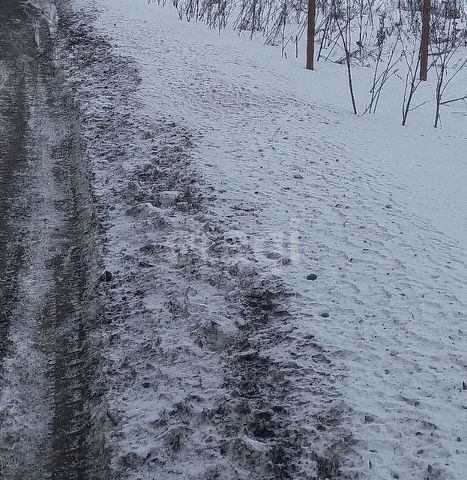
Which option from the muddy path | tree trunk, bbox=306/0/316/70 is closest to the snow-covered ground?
the muddy path

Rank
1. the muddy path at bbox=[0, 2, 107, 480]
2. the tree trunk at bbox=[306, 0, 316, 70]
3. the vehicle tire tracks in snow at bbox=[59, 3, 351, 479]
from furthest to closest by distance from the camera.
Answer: the tree trunk at bbox=[306, 0, 316, 70]
the muddy path at bbox=[0, 2, 107, 480]
the vehicle tire tracks in snow at bbox=[59, 3, 351, 479]

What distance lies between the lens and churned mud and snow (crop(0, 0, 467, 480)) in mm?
3283

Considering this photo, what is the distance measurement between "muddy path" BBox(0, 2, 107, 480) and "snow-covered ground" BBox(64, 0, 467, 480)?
18 cm

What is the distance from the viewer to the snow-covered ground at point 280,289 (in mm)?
3264

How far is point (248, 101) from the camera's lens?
27.8ft

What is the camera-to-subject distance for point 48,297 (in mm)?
4512

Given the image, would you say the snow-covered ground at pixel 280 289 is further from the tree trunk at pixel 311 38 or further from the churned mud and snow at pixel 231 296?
the tree trunk at pixel 311 38

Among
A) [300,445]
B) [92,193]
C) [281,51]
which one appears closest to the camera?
[300,445]

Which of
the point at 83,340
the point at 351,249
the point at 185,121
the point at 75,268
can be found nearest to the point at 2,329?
the point at 83,340

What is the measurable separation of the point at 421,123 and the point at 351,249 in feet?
13.9

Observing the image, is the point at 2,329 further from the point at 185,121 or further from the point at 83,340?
the point at 185,121

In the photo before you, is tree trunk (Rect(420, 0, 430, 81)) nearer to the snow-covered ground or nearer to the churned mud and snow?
the snow-covered ground

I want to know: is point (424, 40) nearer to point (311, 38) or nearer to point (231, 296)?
point (311, 38)

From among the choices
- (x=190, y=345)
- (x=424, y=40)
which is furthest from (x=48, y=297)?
(x=424, y=40)
